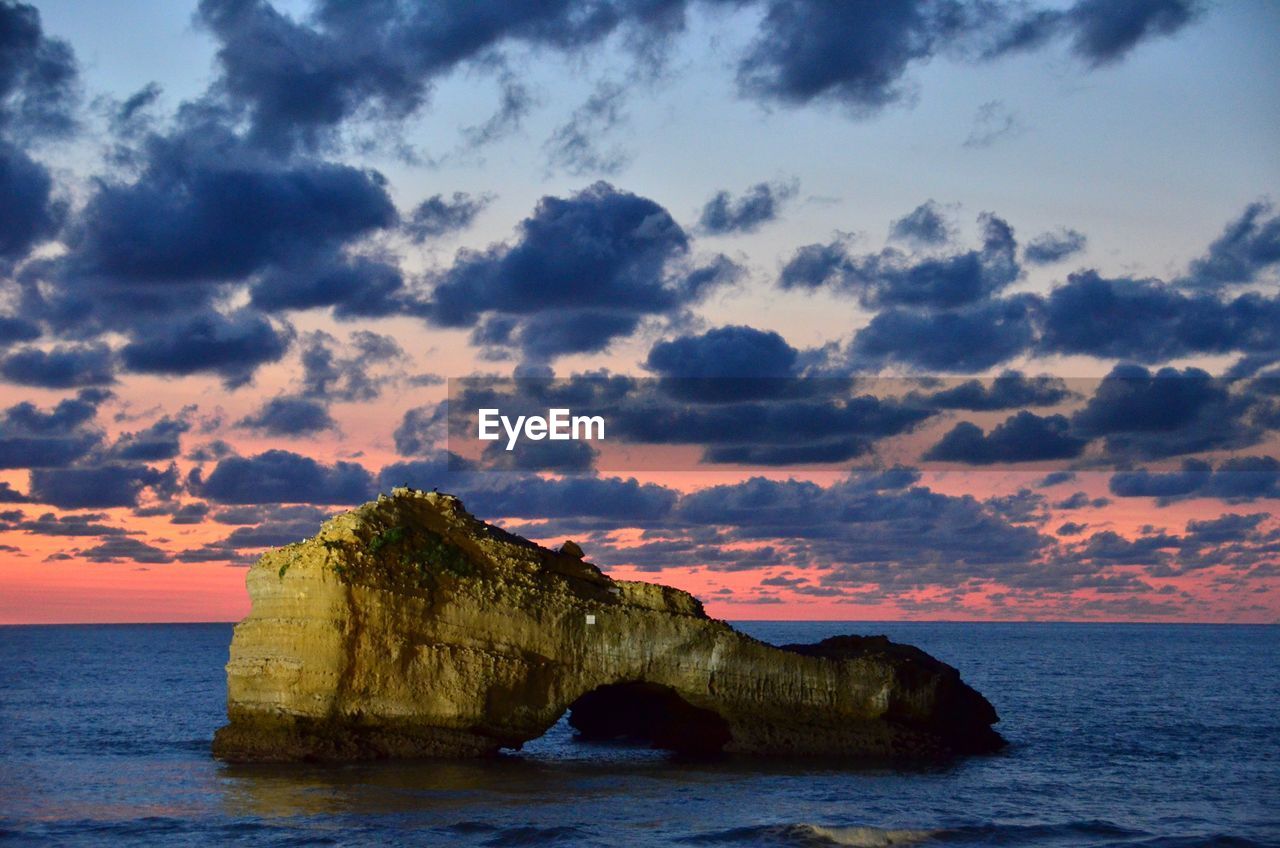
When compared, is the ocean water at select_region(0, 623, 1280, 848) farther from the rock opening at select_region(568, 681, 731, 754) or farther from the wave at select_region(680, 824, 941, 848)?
the rock opening at select_region(568, 681, 731, 754)

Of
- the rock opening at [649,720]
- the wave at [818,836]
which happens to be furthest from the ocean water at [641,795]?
the rock opening at [649,720]

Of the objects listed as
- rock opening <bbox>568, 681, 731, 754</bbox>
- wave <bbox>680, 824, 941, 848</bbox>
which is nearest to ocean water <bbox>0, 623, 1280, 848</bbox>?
wave <bbox>680, 824, 941, 848</bbox>

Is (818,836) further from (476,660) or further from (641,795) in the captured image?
(476,660)

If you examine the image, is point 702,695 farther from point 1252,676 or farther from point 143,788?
point 1252,676

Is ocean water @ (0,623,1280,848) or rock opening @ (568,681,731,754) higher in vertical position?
rock opening @ (568,681,731,754)

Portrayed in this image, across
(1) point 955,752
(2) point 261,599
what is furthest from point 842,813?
(2) point 261,599

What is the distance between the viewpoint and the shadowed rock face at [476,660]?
37156 millimetres

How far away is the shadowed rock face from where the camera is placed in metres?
37.2

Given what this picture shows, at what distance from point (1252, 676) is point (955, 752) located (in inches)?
2467

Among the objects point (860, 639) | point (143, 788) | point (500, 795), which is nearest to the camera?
point (500, 795)

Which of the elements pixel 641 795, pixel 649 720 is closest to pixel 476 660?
pixel 641 795

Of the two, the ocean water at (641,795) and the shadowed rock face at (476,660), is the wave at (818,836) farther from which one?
the shadowed rock face at (476,660)

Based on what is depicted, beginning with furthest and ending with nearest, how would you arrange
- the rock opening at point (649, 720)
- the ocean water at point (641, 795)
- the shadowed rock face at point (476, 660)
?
1. the rock opening at point (649, 720)
2. the shadowed rock face at point (476, 660)
3. the ocean water at point (641, 795)

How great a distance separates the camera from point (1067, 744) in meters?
47.2
